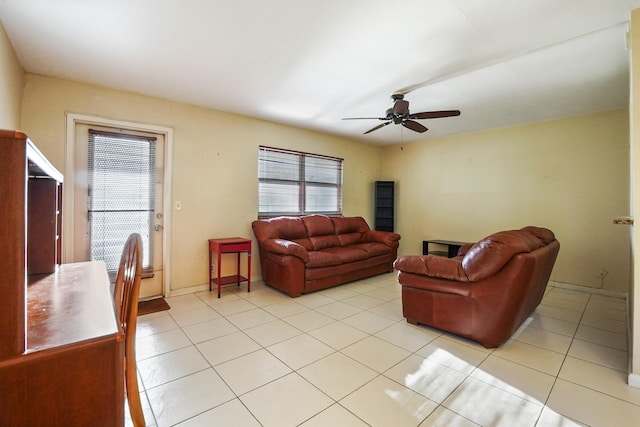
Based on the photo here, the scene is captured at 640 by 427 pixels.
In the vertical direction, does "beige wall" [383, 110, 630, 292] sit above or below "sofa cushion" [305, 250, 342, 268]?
above

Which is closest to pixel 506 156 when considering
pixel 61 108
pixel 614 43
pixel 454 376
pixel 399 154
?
pixel 399 154

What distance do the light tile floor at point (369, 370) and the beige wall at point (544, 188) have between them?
43.2 inches

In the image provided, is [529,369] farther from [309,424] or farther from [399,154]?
[399,154]

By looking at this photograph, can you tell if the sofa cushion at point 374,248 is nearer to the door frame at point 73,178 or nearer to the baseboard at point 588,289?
the baseboard at point 588,289

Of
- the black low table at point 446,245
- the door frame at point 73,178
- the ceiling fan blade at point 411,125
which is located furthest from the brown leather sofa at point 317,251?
the ceiling fan blade at point 411,125

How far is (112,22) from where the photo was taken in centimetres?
209

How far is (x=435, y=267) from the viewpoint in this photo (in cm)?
262

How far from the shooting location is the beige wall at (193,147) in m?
2.96

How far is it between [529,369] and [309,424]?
171cm

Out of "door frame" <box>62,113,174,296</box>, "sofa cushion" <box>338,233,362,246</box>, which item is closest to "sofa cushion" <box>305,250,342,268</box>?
"sofa cushion" <box>338,233,362,246</box>

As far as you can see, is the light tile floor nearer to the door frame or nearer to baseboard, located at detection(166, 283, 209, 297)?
baseboard, located at detection(166, 283, 209, 297)

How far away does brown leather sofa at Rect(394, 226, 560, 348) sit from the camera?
89.4 inches

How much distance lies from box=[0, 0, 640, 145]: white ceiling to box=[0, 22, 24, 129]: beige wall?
0.33 feet

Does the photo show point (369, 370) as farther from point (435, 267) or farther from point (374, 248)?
point (374, 248)
